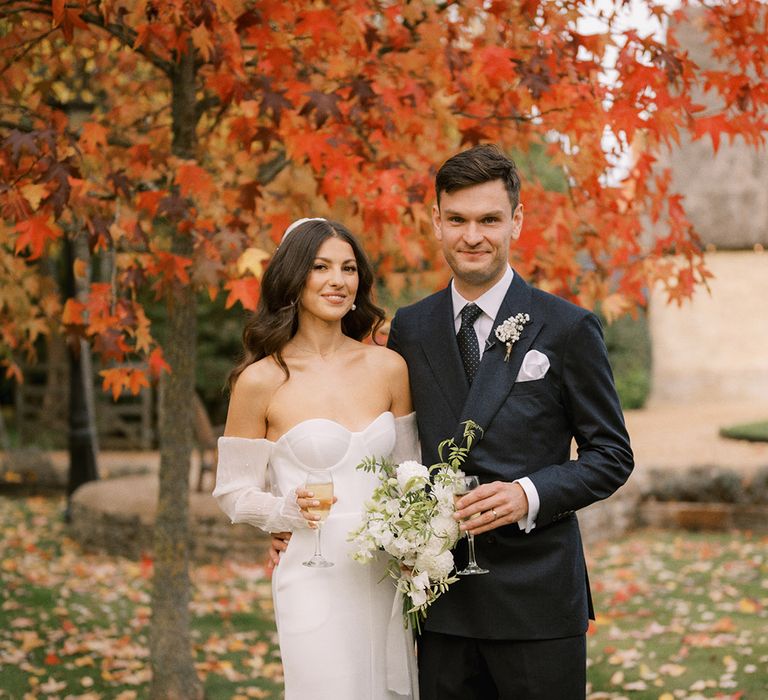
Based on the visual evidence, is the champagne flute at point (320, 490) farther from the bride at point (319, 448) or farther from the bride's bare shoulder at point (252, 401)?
the bride's bare shoulder at point (252, 401)

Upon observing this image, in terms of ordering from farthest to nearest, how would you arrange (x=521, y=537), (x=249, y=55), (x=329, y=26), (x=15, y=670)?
(x=15, y=670) < (x=249, y=55) < (x=329, y=26) < (x=521, y=537)

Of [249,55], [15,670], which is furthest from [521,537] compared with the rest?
[15,670]

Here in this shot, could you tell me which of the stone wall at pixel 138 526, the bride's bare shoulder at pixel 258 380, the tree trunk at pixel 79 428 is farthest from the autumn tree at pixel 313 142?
the tree trunk at pixel 79 428

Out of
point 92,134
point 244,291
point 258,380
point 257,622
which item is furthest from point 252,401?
point 257,622

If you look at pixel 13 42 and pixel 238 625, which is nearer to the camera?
pixel 13 42

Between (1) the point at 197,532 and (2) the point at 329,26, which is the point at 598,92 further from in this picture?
(1) the point at 197,532

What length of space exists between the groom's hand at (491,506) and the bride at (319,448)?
0.46 m

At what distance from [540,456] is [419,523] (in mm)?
405

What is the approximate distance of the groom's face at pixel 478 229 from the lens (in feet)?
9.70

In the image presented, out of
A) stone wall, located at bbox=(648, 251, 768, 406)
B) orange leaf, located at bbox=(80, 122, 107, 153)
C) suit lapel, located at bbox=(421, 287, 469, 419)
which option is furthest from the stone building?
suit lapel, located at bbox=(421, 287, 469, 419)

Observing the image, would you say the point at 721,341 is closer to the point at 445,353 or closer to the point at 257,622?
the point at 257,622

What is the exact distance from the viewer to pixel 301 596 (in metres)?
3.17

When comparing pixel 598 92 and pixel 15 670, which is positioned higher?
pixel 598 92

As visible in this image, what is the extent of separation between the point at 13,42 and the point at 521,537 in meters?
3.39
